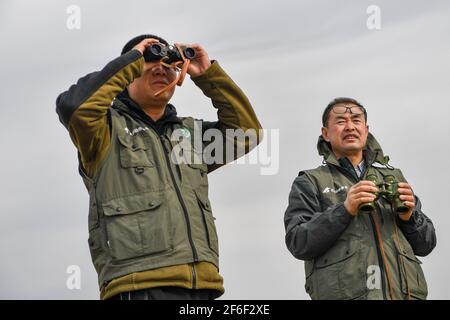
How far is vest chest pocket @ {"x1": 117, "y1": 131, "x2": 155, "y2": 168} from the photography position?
7.96 metres

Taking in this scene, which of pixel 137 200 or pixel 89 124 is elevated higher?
pixel 89 124

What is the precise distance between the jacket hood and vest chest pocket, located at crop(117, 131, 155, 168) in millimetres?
1949

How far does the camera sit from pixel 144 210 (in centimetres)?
770

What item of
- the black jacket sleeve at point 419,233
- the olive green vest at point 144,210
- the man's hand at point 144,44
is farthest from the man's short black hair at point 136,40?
the black jacket sleeve at point 419,233

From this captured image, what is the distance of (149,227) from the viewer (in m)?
7.64

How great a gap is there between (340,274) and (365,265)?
231 mm

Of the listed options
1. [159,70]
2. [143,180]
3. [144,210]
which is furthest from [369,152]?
[144,210]

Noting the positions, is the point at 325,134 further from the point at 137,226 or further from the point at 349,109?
the point at 137,226

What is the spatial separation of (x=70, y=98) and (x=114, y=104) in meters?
0.73

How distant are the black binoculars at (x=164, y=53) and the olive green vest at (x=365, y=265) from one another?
193 cm

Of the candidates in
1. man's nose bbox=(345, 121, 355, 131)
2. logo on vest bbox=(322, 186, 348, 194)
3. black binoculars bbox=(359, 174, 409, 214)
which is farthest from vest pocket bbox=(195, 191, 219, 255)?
man's nose bbox=(345, 121, 355, 131)
